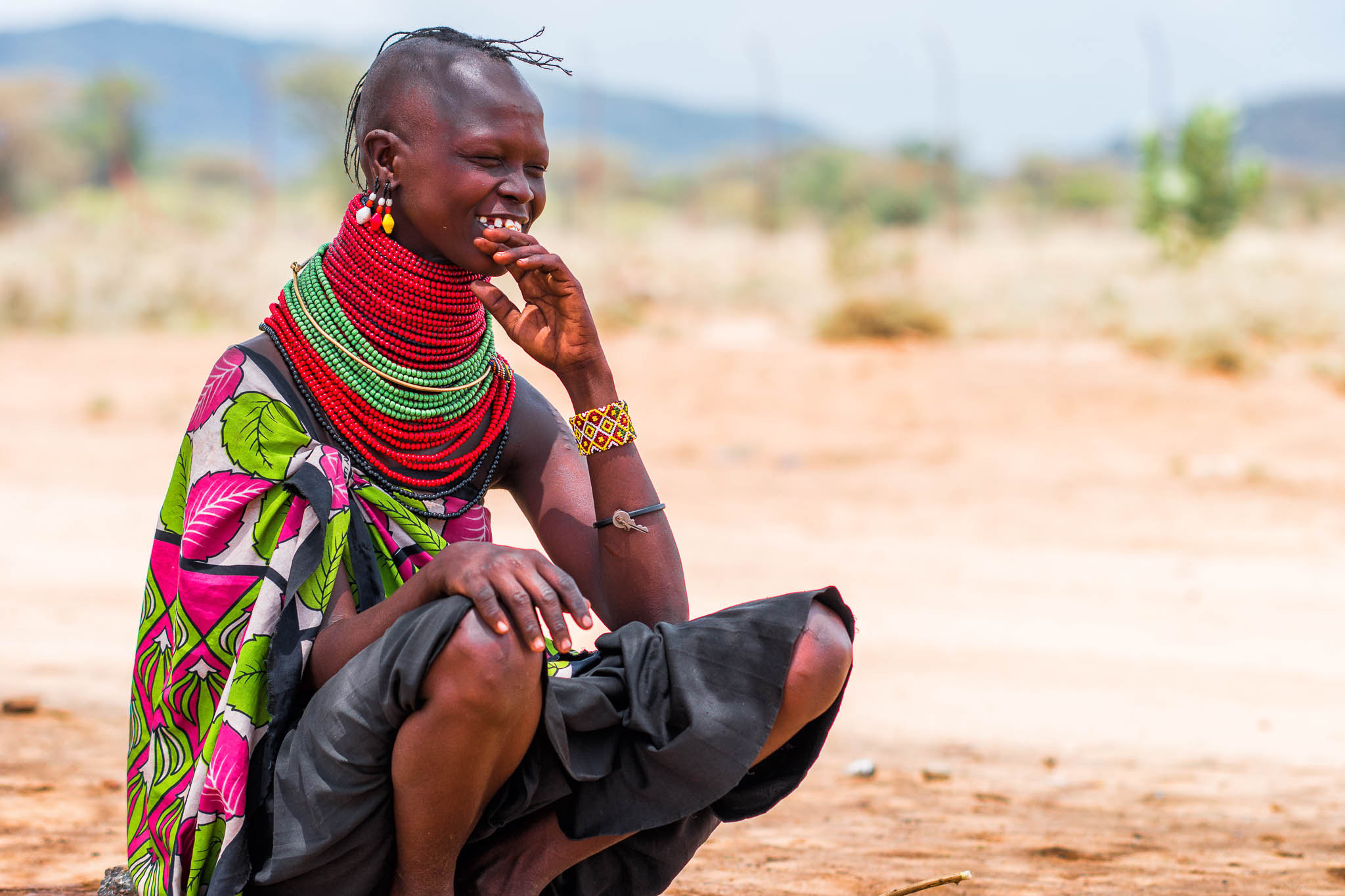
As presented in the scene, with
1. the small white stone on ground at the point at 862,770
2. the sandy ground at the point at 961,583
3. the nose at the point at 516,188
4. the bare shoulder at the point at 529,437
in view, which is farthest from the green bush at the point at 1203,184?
the nose at the point at 516,188

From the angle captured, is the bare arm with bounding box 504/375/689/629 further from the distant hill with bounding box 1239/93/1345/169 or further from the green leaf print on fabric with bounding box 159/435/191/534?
the distant hill with bounding box 1239/93/1345/169

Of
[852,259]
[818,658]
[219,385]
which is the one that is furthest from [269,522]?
[852,259]

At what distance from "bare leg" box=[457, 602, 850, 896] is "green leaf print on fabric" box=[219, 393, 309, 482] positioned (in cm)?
71

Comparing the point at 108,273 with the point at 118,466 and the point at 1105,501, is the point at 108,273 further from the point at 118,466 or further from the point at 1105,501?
the point at 1105,501

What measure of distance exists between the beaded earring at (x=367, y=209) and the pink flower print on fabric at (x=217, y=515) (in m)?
0.51

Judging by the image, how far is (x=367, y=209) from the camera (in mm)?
2420

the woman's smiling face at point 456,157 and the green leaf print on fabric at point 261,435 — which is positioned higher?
the woman's smiling face at point 456,157

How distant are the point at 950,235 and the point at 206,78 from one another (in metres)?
178

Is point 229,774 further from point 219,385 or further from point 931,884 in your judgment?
point 931,884

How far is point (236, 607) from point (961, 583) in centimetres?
617

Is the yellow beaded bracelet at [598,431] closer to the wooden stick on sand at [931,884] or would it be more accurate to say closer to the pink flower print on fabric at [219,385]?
the pink flower print on fabric at [219,385]

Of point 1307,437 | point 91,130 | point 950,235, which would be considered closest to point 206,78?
point 91,130

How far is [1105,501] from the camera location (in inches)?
399

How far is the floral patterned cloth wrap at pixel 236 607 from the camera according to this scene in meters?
2.15
